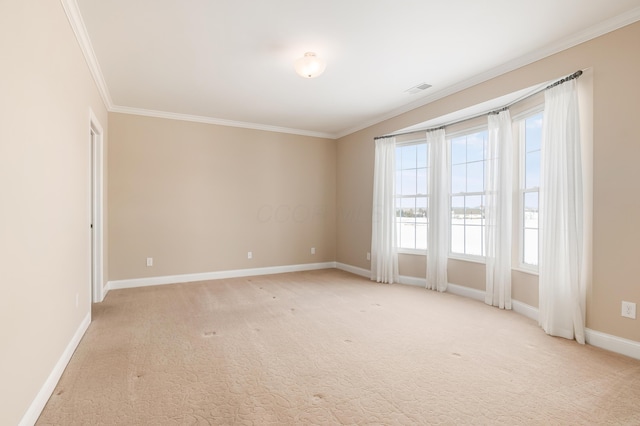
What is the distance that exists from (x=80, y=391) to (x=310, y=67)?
10.5 ft

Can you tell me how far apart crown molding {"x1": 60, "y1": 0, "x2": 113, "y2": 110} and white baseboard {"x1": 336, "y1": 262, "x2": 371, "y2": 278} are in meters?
4.83

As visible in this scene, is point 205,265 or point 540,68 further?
point 205,265

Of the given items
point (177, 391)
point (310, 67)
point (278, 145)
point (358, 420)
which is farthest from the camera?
point (278, 145)

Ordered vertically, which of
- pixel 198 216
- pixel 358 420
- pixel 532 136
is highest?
pixel 532 136

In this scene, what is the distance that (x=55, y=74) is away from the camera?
2.32 meters

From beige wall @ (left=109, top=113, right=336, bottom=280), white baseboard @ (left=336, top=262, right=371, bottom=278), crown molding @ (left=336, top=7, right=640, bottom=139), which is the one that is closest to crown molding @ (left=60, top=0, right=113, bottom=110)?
beige wall @ (left=109, top=113, right=336, bottom=280)

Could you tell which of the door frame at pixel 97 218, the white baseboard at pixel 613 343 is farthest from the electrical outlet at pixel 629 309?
the door frame at pixel 97 218

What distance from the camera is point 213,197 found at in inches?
223

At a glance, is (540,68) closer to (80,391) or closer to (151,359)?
(151,359)

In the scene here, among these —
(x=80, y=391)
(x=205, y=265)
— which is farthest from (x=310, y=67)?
(x=205, y=265)

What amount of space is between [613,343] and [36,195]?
176 inches

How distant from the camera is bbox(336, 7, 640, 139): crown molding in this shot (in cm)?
271

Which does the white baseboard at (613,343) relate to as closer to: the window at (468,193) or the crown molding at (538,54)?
the window at (468,193)

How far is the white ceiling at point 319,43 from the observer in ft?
8.48
